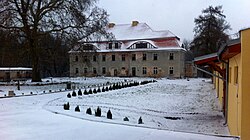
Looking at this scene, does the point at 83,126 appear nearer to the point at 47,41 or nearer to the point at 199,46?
the point at 47,41

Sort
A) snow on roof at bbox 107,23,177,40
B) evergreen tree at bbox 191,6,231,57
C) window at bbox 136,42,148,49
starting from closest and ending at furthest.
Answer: evergreen tree at bbox 191,6,231,57, window at bbox 136,42,148,49, snow on roof at bbox 107,23,177,40

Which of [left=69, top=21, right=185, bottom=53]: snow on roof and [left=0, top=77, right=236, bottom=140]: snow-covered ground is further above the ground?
[left=69, top=21, right=185, bottom=53]: snow on roof

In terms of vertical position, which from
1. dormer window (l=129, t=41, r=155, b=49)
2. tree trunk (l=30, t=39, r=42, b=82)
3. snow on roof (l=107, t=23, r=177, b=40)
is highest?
snow on roof (l=107, t=23, r=177, b=40)

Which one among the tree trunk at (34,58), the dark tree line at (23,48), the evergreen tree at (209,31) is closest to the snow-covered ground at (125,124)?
the tree trunk at (34,58)

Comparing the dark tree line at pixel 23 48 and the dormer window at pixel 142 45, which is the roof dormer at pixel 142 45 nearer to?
the dormer window at pixel 142 45

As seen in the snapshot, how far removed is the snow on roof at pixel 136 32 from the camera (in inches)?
2120

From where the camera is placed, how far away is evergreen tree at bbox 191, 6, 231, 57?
45969 mm

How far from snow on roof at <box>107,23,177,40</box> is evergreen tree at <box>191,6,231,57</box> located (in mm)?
6016

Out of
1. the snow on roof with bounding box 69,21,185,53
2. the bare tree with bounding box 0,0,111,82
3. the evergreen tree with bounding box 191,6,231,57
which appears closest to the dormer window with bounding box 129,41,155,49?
the snow on roof with bounding box 69,21,185,53

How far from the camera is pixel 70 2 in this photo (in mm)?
29266

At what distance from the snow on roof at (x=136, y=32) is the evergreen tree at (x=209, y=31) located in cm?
602

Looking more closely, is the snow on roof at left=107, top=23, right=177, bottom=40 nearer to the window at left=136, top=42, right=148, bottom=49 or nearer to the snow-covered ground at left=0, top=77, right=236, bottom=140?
the window at left=136, top=42, right=148, bottom=49

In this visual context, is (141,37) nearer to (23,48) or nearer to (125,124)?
(23,48)

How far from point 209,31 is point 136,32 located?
51.1ft
